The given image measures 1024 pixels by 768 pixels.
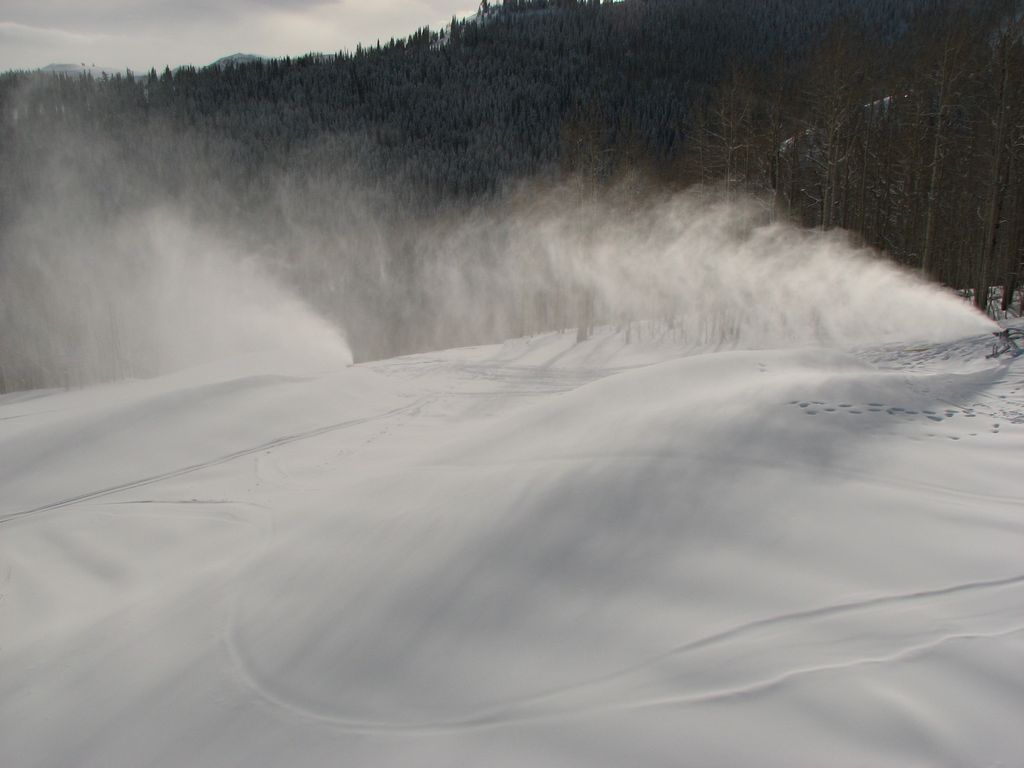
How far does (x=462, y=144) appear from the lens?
74.2m

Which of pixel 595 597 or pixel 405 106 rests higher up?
pixel 405 106

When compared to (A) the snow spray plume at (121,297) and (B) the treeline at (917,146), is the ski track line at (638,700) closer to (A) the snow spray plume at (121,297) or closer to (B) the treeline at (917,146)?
(B) the treeline at (917,146)

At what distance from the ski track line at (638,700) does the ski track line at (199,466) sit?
661 cm

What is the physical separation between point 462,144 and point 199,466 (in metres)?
71.1

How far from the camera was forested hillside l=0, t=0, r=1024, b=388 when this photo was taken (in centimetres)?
2284

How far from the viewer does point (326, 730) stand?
3773 mm

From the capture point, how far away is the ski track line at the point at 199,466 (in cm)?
870

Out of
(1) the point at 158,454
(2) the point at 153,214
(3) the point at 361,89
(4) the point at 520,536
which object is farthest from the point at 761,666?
(3) the point at 361,89

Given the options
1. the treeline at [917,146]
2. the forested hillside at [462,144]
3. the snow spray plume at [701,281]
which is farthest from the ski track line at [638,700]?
the treeline at [917,146]

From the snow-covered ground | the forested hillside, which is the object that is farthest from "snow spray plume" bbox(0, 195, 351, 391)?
the snow-covered ground

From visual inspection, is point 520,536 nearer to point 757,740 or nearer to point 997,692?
point 757,740

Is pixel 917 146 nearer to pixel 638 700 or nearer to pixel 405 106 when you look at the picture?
pixel 638 700

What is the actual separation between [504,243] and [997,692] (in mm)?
46012

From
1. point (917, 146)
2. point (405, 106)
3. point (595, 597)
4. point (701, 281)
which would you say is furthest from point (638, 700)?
point (405, 106)
